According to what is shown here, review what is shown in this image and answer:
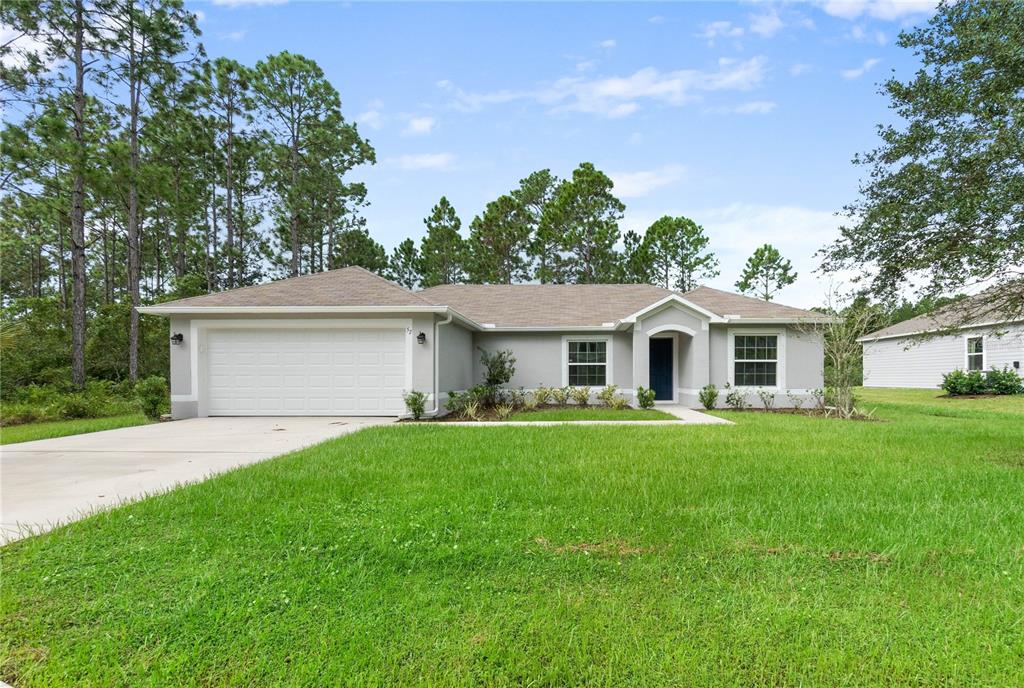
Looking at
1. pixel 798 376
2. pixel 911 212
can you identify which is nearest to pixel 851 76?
pixel 911 212

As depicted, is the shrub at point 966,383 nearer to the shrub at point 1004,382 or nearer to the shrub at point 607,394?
the shrub at point 1004,382

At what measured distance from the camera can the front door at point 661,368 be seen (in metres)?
13.8

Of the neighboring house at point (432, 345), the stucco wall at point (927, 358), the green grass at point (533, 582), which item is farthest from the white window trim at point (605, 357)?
the stucco wall at point (927, 358)

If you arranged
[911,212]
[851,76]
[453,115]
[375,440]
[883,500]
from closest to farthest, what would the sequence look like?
[883,500] → [375,440] → [911,212] → [851,76] → [453,115]

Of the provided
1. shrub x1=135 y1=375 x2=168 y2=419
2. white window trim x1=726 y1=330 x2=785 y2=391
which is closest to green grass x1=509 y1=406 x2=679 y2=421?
white window trim x1=726 y1=330 x2=785 y2=391

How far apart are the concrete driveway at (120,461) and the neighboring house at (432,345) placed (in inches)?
52.8

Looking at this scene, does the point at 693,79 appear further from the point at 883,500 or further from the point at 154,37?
the point at 154,37

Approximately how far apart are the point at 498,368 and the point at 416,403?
3655mm

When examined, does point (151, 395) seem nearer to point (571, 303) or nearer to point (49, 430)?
point (49, 430)

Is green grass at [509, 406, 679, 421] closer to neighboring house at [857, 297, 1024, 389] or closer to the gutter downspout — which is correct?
the gutter downspout

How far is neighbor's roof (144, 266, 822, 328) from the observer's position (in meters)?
10.7

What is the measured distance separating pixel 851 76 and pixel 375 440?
14884 millimetres

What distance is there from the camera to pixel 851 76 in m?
11.8

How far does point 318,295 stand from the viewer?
11188mm
